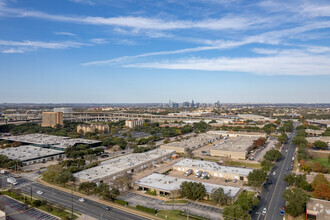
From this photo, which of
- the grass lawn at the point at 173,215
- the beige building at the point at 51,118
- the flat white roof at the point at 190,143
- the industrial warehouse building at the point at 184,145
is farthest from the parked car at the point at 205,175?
the beige building at the point at 51,118

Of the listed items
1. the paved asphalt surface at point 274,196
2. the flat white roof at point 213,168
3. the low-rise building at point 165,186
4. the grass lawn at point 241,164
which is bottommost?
the paved asphalt surface at point 274,196

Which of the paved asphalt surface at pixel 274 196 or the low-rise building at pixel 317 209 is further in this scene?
the paved asphalt surface at pixel 274 196

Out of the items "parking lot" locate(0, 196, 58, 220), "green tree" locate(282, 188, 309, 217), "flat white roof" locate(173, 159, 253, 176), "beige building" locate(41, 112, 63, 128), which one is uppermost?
"beige building" locate(41, 112, 63, 128)

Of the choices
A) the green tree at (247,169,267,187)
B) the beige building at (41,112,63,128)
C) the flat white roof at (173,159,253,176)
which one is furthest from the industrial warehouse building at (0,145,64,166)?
the beige building at (41,112,63,128)

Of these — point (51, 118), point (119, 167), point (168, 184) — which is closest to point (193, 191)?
point (168, 184)

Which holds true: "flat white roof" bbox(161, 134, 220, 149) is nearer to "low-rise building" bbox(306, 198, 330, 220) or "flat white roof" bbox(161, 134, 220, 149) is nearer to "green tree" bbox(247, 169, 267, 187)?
"green tree" bbox(247, 169, 267, 187)

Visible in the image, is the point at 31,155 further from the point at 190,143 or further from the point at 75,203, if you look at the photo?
the point at 190,143

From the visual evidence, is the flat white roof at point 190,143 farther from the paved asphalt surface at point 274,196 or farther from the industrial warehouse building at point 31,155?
the industrial warehouse building at point 31,155
